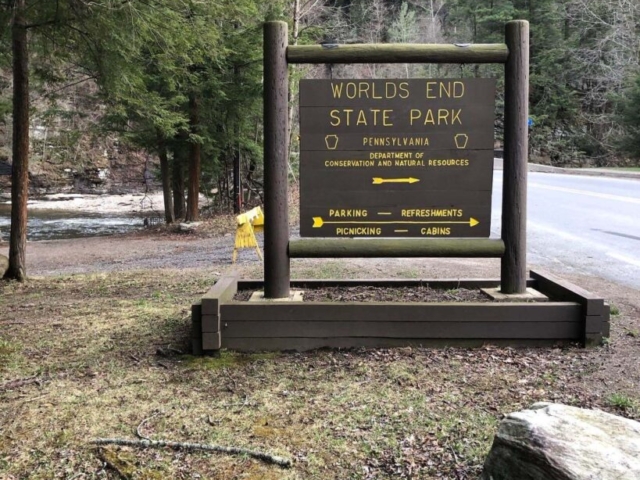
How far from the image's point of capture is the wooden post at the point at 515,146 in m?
4.78

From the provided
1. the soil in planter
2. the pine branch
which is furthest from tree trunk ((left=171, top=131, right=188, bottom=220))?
the pine branch

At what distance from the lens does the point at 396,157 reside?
193 inches

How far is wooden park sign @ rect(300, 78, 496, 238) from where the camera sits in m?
4.85

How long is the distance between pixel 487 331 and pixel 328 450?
1937 mm

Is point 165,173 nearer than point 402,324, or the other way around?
point 402,324

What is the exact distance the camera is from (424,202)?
494 centimetres

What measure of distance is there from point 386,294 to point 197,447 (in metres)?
2.62

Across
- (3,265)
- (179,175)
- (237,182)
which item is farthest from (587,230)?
(179,175)

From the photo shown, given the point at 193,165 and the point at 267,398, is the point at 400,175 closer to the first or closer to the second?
the point at 267,398

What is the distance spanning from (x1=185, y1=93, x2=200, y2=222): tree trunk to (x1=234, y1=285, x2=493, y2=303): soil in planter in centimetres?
1233

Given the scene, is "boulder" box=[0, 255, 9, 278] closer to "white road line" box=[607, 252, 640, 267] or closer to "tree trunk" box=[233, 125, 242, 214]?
"white road line" box=[607, 252, 640, 267]

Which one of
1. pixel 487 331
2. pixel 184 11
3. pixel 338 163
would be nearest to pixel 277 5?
pixel 184 11

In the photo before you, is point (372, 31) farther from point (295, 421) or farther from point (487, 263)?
point (295, 421)

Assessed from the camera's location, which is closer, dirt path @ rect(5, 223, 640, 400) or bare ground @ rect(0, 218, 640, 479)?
bare ground @ rect(0, 218, 640, 479)
